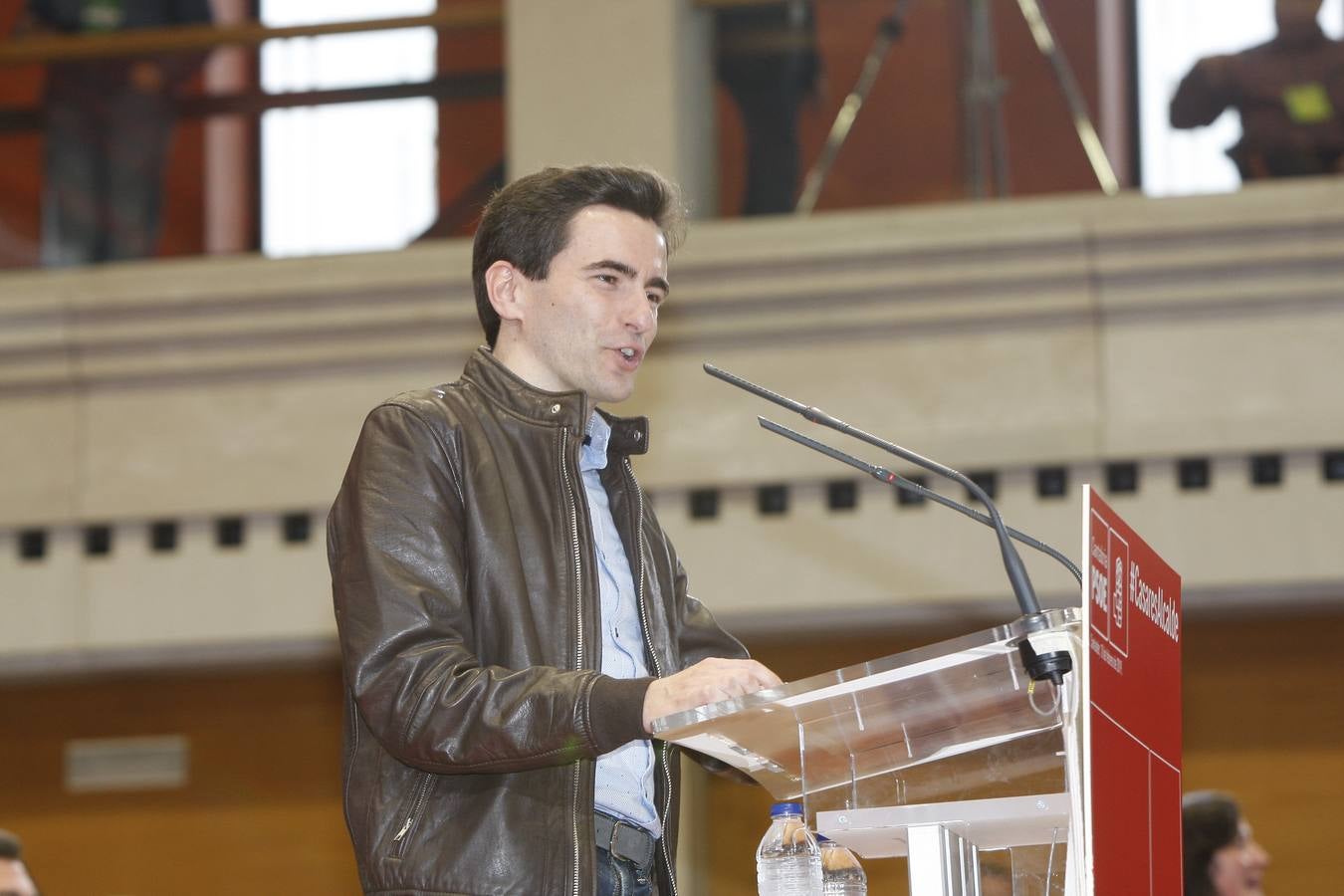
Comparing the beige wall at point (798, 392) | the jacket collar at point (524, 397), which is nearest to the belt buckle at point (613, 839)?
the jacket collar at point (524, 397)

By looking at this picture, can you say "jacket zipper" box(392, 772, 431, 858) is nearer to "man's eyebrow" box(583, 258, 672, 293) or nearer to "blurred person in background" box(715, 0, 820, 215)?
"man's eyebrow" box(583, 258, 672, 293)

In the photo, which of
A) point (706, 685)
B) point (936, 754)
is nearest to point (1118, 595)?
point (936, 754)

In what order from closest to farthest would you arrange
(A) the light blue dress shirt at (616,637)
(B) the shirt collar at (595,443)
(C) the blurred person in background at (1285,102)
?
(A) the light blue dress shirt at (616,637) < (B) the shirt collar at (595,443) < (C) the blurred person in background at (1285,102)

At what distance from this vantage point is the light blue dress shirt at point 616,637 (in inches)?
98.7

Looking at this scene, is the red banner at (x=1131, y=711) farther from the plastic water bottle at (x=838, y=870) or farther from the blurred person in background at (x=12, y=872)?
the blurred person in background at (x=12, y=872)

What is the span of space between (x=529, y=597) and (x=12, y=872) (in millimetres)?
2807

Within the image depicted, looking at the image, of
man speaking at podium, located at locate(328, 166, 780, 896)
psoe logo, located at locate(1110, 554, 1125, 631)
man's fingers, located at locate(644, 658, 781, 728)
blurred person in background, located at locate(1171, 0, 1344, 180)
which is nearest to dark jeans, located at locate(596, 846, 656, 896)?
man speaking at podium, located at locate(328, 166, 780, 896)

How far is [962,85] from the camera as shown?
5883 millimetres

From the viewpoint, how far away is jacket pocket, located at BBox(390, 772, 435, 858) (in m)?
2.36

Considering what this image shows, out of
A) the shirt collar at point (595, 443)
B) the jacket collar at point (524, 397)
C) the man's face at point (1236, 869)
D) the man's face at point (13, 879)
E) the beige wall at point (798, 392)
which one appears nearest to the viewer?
the jacket collar at point (524, 397)

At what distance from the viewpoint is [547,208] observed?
9.20 feet

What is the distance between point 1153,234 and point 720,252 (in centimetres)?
128

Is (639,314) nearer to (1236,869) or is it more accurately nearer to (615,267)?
(615,267)

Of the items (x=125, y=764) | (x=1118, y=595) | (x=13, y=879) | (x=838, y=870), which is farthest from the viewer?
(x=125, y=764)
